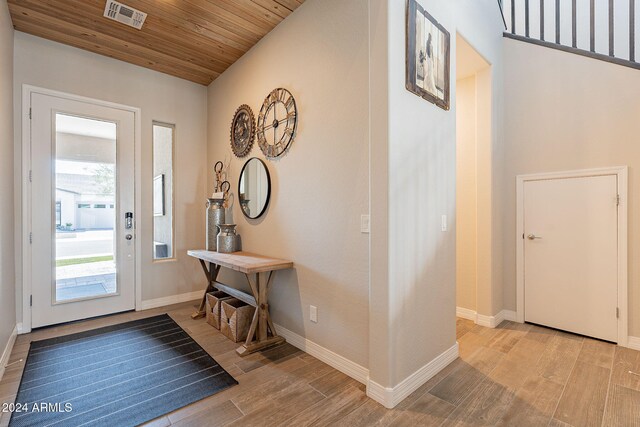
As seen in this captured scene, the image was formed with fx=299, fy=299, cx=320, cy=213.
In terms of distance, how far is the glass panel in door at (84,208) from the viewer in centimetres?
304

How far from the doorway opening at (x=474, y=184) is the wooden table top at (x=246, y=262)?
202 centimetres

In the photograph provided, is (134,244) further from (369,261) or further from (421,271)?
(421,271)

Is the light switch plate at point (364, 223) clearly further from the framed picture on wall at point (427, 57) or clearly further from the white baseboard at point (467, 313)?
the white baseboard at point (467, 313)

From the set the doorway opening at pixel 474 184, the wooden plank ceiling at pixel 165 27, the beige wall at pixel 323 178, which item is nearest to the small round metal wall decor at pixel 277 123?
the beige wall at pixel 323 178

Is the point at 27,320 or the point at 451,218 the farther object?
the point at 27,320

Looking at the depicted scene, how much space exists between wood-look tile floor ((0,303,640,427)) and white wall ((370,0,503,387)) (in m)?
0.21

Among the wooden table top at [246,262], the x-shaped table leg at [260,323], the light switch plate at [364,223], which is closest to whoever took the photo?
the light switch plate at [364,223]

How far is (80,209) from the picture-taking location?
3129 millimetres

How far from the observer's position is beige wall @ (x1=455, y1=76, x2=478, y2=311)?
325 cm

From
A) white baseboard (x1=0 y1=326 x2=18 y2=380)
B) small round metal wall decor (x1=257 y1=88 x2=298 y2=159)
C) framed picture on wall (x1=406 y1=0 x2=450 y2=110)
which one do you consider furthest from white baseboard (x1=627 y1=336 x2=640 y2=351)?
white baseboard (x1=0 y1=326 x2=18 y2=380)

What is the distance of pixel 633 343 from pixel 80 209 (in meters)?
5.30

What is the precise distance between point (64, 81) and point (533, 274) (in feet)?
17.1

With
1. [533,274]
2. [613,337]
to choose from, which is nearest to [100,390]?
[533,274]

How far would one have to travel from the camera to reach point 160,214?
12.3 ft
